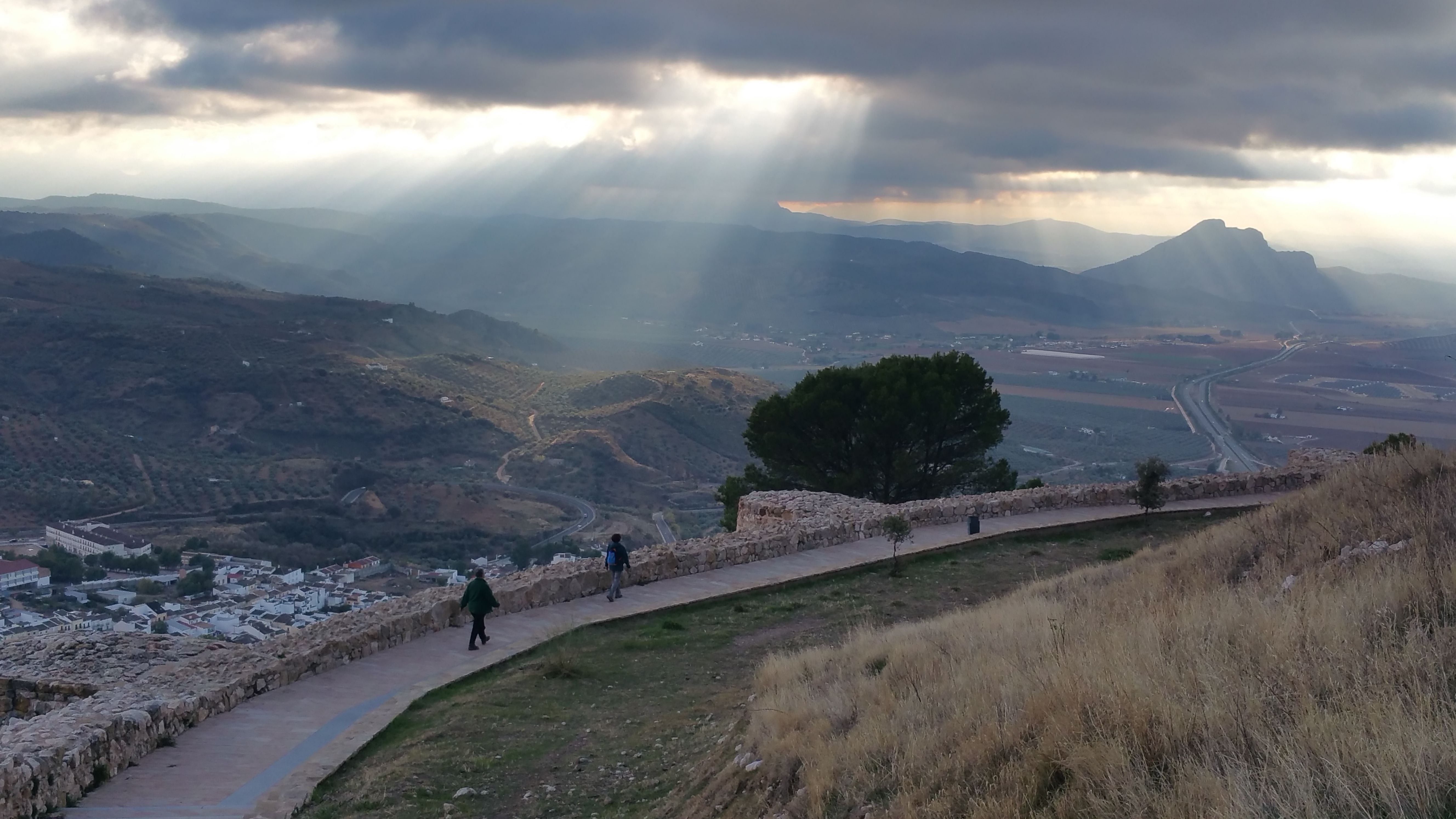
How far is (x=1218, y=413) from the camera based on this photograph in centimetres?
5628

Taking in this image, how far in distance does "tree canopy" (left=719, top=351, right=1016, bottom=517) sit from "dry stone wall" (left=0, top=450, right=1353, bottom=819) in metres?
4.05

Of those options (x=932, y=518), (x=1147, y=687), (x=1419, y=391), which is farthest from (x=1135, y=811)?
(x=1419, y=391)

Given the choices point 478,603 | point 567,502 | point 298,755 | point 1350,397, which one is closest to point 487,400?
point 567,502

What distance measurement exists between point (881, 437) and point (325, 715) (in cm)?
1693

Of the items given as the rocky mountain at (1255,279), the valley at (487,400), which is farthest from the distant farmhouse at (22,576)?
the rocky mountain at (1255,279)

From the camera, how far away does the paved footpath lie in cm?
780

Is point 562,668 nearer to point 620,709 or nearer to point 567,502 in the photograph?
point 620,709

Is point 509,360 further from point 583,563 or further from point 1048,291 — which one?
point 1048,291

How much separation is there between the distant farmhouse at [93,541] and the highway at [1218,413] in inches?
1267

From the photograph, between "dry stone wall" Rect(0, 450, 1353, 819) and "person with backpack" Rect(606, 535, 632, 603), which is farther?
"person with backpack" Rect(606, 535, 632, 603)

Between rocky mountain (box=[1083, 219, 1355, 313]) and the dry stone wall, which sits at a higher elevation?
rocky mountain (box=[1083, 219, 1355, 313])

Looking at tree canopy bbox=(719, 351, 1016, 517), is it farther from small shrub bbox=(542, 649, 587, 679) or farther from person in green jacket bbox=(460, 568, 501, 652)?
small shrub bbox=(542, 649, 587, 679)

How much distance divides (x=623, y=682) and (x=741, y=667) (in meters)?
1.24

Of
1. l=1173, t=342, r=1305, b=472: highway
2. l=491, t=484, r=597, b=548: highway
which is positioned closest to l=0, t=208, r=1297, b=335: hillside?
l=1173, t=342, r=1305, b=472: highway
